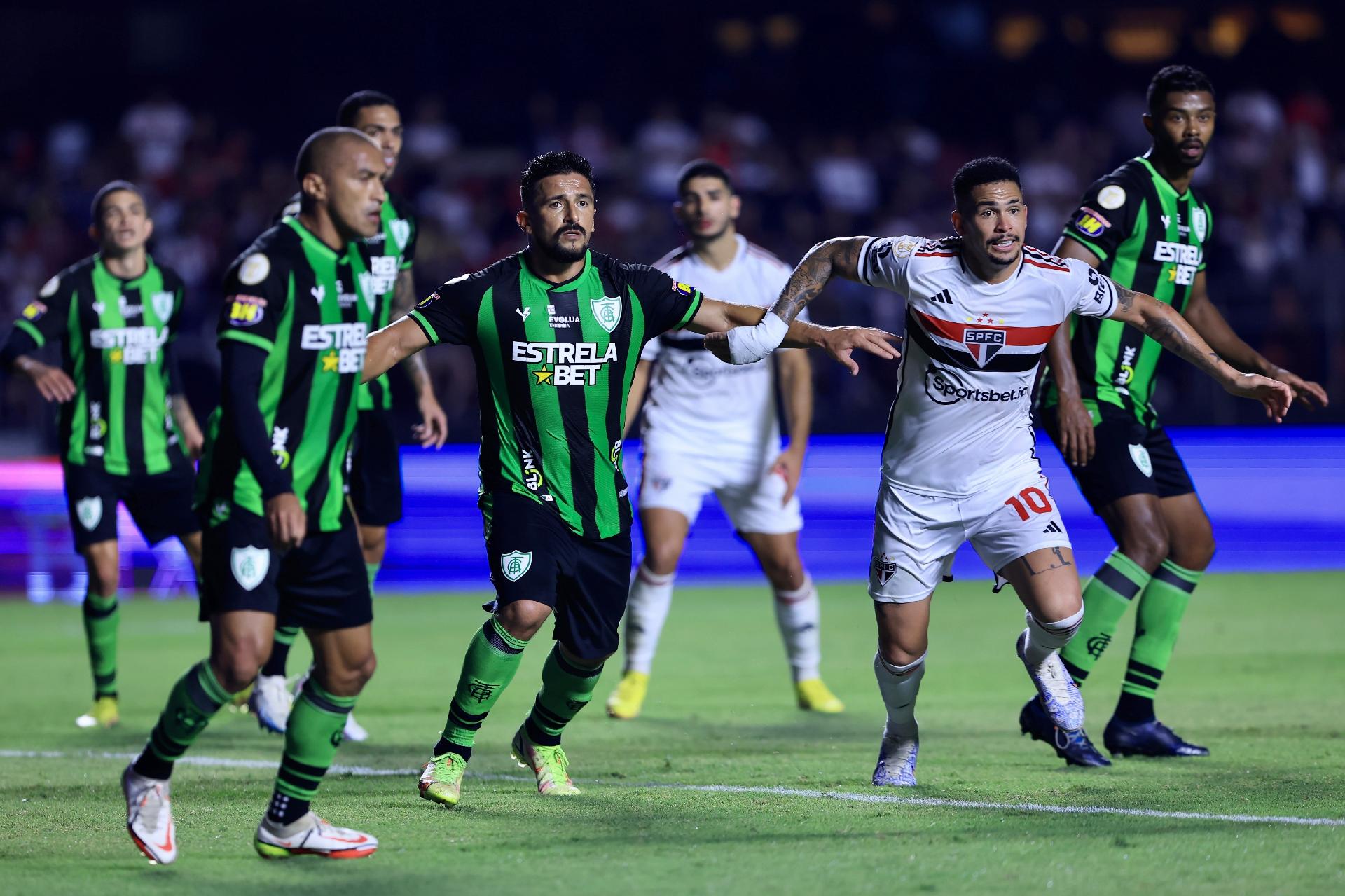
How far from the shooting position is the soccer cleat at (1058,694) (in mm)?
6660

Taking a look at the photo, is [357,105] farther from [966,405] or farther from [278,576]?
[278,576]

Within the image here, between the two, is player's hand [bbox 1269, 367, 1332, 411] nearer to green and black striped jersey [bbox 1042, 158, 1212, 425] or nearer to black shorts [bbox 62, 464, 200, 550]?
green and black striped jersey [bbox 1042, 158, 1212, 425]

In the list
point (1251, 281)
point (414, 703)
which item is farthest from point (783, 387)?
point (1251, 281)

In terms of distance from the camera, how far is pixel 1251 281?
1617 cm

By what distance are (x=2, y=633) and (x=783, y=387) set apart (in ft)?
21.9

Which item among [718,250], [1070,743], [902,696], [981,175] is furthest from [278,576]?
[718,250]

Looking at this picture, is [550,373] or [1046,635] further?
[1046,635]

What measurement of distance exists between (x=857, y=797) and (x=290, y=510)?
2289 mm

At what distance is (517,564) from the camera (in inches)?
233

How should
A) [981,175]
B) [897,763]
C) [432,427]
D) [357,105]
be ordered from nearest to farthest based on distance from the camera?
[981,175] → [897,763] → [432,427] → [357,105]

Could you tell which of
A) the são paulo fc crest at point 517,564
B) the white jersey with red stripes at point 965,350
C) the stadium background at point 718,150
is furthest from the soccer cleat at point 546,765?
the stadium background at point 718,150

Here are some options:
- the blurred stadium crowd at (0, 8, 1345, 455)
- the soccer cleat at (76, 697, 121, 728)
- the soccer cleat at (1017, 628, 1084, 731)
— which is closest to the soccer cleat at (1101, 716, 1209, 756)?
the soccer cleat at (1017, 628, 1084, 731)

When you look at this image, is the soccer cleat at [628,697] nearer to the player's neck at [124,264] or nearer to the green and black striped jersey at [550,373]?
the green and black striped jersey at [550,373]

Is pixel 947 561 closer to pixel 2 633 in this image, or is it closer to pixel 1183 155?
pixel 1183 155
